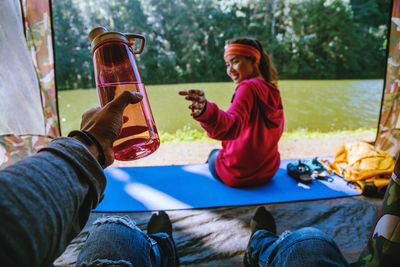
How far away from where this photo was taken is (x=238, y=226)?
145 centimetres

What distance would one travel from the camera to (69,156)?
411 millimetres

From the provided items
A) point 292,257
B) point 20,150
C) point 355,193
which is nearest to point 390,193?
point 292,257

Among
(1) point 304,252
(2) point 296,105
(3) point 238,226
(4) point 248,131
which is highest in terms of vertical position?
(4) point 248,131

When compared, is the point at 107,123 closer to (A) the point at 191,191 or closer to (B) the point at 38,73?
(A) the point at 191,191

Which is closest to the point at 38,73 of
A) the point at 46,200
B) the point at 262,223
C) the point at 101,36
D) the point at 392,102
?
the point at 101,36

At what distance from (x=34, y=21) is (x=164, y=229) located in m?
1.86

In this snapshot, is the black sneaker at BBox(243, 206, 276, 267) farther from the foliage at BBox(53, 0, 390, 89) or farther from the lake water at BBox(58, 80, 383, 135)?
the foliage at BBox(53, 0, 390, 89)

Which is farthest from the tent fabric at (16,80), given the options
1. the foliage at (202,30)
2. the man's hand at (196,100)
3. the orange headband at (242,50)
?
the foliage at (202,30)

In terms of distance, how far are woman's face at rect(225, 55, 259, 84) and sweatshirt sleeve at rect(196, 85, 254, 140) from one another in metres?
0.28

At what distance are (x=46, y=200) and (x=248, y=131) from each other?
1.33 m

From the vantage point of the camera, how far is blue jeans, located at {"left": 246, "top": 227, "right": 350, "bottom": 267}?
2.41ft

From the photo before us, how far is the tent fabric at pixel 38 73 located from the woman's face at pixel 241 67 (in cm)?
149

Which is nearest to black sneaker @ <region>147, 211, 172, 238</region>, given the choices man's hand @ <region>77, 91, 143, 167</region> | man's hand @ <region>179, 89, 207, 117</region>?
man's hand @ <region>179, 89, 207, 117</region>

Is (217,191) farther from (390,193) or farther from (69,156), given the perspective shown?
(69,156)
